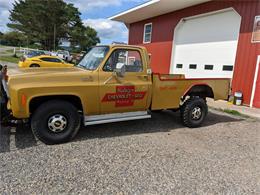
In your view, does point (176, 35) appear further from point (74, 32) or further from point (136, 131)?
point (74, 32)

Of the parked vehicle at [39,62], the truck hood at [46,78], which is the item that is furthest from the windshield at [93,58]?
the parked vehicle at [39,62]

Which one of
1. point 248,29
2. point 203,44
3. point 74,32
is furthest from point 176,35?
point 74,32

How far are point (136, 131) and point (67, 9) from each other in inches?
2066

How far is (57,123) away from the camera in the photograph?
168 inches

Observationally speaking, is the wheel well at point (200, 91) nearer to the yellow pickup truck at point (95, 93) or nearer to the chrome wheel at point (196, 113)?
the yellow pickup truck at point (95, 93)

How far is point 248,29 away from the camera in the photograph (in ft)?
30.2

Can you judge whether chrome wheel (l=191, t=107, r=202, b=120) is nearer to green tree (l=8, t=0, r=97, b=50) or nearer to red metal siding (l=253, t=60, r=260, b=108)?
red metal siding (l=253, t=60, r=260, b=108)

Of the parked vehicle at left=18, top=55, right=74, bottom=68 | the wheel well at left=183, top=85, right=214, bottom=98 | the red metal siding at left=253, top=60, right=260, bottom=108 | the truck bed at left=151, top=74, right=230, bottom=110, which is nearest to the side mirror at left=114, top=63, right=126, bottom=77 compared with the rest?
the truck bed at left=151, top=74, right=230, bottom=110

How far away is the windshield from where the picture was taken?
15.7 feet

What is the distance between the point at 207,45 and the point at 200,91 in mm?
5934

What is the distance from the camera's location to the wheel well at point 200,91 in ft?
19.6

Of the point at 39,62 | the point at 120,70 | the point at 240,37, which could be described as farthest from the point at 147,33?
the point at 120,70

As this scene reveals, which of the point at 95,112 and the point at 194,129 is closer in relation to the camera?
the point at 95,112

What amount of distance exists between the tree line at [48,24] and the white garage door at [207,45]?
4315cm
